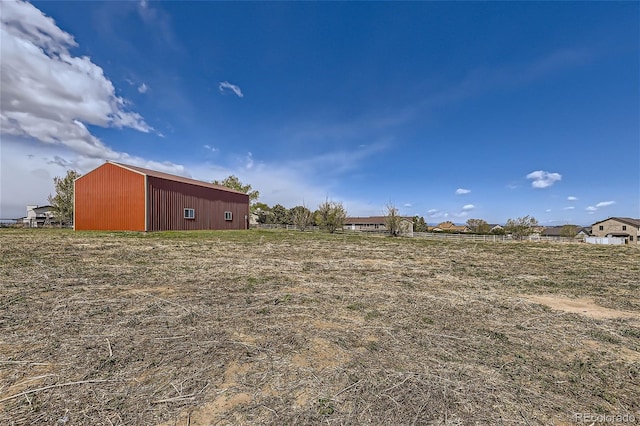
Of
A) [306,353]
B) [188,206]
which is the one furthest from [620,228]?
[306,353]

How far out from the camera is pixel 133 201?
16953 millimetres

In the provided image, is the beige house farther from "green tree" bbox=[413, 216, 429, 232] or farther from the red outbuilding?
the red outbuilding

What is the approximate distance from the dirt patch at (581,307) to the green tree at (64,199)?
39895 mm

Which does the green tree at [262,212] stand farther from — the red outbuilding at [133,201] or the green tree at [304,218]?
the red outbuilding at [133,201]

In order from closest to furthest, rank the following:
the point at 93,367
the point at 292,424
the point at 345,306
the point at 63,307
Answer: the point at 292,424 → the point at 93,367 → the point at 63,307 → the point at 345,306

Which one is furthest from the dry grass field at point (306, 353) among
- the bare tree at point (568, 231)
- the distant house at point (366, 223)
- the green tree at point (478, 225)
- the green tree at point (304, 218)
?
the distant house at point (366, 223)

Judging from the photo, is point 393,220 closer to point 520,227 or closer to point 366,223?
point 520,227

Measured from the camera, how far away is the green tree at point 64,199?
29.4 m

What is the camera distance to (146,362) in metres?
2.22

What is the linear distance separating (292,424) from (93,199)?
22.7 m

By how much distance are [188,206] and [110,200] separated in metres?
4.69

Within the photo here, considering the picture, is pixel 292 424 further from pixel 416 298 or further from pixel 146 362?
pixel 416 298

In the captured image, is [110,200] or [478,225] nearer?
[110,200]

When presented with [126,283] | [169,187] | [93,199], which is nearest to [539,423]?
[126,283]
